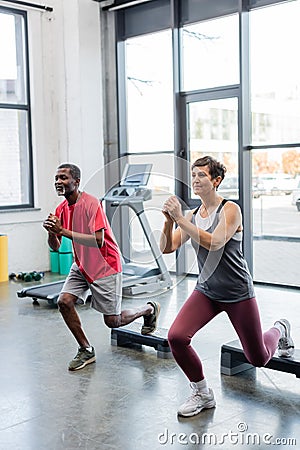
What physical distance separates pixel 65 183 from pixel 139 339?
4.36 ft

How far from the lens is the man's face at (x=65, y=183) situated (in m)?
3.98

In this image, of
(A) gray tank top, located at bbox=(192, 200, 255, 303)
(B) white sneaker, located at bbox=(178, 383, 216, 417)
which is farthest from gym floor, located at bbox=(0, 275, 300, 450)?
(A) gray tank top, located at bbox=(192, 200, 255, 303)

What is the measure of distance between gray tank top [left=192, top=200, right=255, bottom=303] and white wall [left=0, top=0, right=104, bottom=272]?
5.02m

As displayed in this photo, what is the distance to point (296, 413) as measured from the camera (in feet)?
10.7

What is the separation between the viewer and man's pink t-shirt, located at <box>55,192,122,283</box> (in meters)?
3.96

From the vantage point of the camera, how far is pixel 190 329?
3.20 metres

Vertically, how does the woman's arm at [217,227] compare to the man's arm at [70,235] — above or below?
above

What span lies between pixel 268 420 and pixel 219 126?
15.9 feet

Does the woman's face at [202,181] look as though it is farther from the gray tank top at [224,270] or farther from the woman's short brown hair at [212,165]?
the gray tank top at [224,270]

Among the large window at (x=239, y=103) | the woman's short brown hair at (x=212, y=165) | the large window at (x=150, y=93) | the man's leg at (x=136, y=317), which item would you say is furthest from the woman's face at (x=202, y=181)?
the large window at (x=150, y=93)

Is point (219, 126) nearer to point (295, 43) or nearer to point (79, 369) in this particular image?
point (295, 43)

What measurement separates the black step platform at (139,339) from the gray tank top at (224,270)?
3.86ft

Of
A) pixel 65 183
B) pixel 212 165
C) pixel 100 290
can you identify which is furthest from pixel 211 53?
pixel 212 165

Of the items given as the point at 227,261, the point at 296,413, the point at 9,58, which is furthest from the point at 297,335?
the point at 9,58
